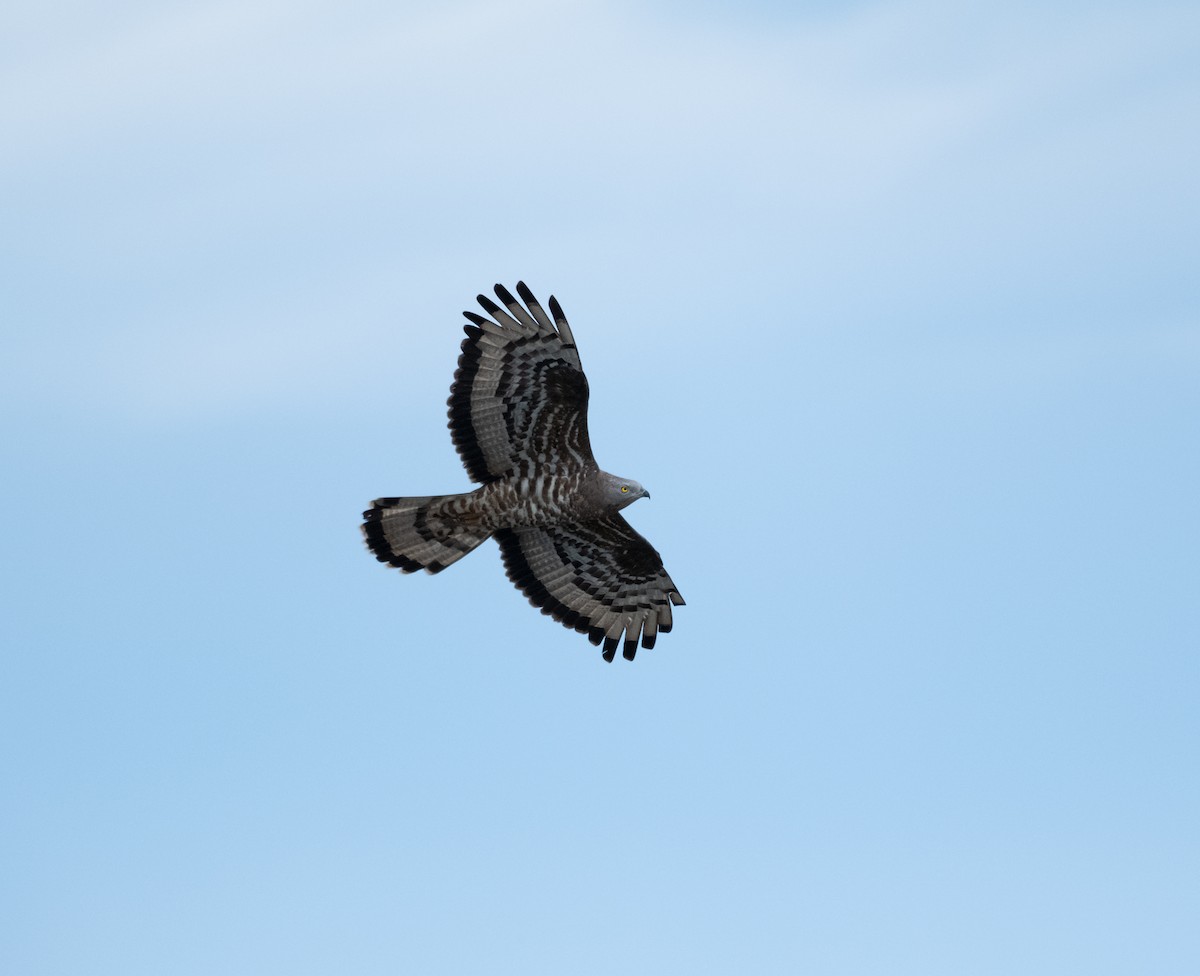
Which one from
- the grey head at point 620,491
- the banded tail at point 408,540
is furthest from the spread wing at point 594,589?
the grey head at point 620,491

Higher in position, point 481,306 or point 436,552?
point 481,306

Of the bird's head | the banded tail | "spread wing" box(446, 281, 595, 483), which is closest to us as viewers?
"spread wing" box(446, 281, 595, 483)

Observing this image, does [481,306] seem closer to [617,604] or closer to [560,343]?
[560,343]

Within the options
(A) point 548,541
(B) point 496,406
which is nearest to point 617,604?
(A) point 548,541

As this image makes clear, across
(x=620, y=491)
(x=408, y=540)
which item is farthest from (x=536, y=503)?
(x=408, y=540)

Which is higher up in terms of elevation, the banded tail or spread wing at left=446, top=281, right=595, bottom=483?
spread wing at left=446, top=281, right=595, bottom=483

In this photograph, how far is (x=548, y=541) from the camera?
67.4 ft

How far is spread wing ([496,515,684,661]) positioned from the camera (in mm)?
20594

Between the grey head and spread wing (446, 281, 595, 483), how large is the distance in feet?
0.87

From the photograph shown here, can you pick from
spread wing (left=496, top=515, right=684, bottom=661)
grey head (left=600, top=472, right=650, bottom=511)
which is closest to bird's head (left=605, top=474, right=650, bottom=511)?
grey head (left=600, top=472, right=650, bottom=511)

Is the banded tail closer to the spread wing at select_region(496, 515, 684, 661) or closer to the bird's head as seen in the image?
the spread wing at select_region(496, 515, 684, 661)

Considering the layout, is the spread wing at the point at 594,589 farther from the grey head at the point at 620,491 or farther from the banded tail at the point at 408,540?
the grey head at the point at 620,491

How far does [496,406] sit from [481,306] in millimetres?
948

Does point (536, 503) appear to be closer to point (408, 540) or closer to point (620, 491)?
point (620, 491)
